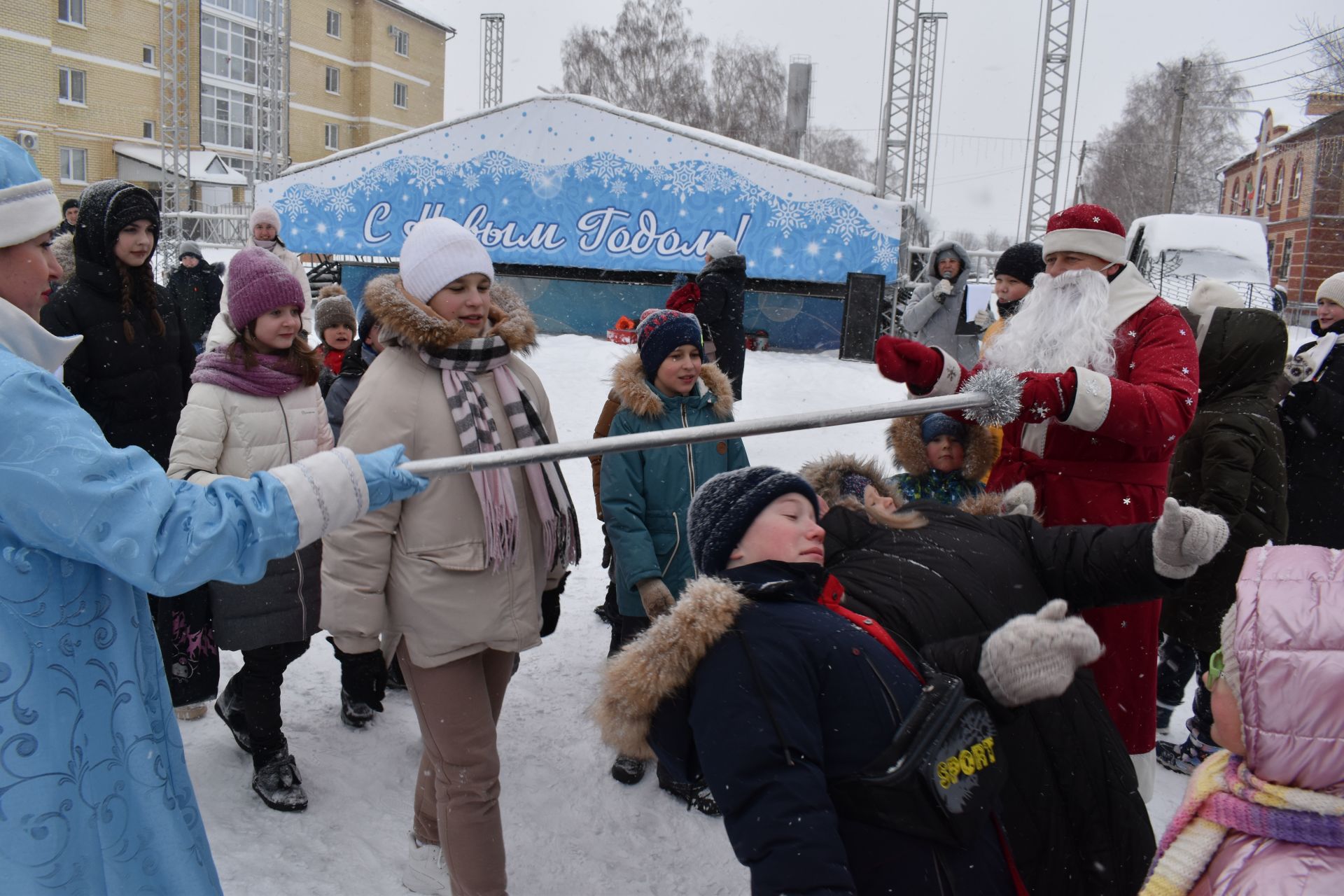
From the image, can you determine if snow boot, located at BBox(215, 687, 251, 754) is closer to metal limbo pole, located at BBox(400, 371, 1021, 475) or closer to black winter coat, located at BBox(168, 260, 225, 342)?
metal limbo pole, located at BBox(400, 371, 1021, 475)

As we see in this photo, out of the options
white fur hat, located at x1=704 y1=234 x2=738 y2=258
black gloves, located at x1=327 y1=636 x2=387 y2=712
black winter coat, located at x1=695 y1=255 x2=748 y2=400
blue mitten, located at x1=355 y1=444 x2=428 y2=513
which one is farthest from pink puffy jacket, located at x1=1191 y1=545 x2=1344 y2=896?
white fur hat, located at x1=704 y1=234 x2=738 y2=258

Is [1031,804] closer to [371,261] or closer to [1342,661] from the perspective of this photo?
[1342,661]

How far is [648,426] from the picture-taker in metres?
3.72

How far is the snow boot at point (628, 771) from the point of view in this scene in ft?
12.8

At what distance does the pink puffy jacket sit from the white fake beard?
4.40 feet

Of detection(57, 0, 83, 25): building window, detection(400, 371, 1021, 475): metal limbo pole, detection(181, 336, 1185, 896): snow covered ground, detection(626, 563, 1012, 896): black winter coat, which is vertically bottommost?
detection(181, 336, 1185, 896): snow covered ground

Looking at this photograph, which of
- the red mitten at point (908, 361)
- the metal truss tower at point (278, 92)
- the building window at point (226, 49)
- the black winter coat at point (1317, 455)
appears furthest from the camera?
the building window at point (226, 49)

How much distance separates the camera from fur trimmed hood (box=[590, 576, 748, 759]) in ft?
5.67

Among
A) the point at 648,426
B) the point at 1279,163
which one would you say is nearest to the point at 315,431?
the point at 648,426

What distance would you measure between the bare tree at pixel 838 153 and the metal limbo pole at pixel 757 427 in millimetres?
55848

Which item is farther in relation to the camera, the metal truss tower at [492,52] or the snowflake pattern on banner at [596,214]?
the metal truss tower at [492,52]

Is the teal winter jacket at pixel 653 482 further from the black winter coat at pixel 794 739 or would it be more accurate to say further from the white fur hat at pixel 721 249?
the white fur hat at pixel 721 249

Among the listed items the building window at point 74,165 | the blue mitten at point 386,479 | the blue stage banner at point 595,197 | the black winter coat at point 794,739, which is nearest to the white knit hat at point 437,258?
the blue mitten at point 386,479

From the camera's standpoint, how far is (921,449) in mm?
3789
